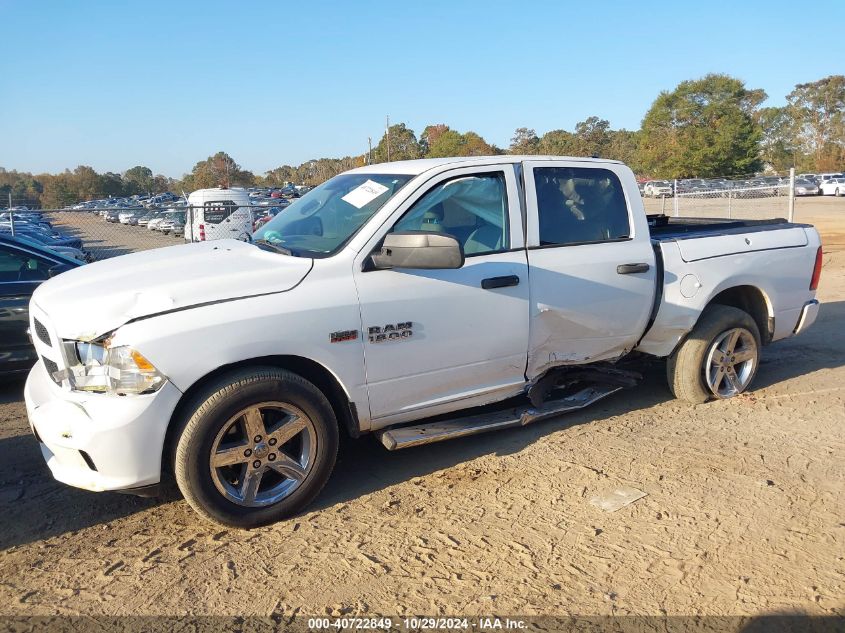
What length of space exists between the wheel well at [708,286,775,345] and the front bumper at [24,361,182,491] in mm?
4351

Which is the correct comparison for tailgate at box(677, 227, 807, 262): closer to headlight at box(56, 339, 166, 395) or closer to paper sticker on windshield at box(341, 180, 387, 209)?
paper sticker on windshield at box(341, 180, 387, 209)

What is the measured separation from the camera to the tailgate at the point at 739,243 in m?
5.24

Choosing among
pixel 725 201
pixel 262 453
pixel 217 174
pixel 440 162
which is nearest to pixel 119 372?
pixel 262 453

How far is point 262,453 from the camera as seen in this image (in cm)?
366

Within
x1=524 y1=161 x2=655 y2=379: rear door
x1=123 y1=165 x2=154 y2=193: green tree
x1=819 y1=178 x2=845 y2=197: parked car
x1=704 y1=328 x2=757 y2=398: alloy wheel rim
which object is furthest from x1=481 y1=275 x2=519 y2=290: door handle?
x1=123 y1=165 x2=154 y2=193: green tree

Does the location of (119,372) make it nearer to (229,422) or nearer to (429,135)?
(229,422)

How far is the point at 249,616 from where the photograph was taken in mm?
2959

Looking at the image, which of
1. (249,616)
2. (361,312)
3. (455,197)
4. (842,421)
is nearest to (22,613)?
(249,616)

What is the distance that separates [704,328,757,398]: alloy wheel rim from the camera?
5469mm

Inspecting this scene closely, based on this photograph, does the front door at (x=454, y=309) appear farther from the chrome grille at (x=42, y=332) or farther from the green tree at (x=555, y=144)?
the green tree at (x=555, y=144)

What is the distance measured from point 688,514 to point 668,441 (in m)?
1.07

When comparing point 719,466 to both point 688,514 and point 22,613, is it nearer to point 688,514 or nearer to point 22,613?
point 688,514

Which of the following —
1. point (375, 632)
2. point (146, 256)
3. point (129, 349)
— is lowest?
point (375, 632)

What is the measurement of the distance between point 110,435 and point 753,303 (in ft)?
16.3
